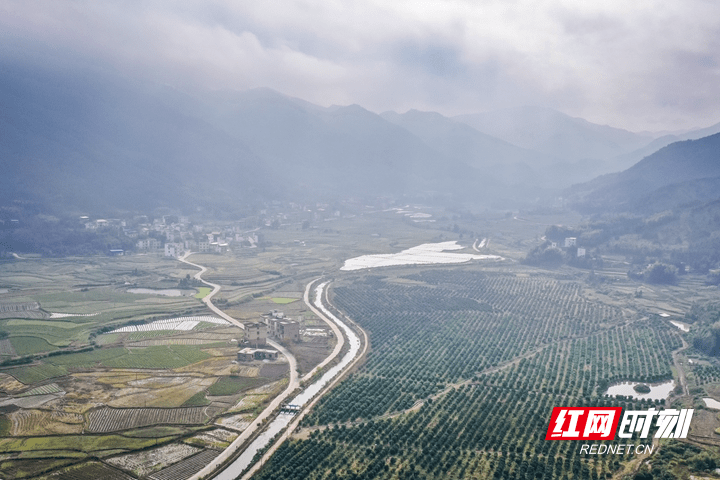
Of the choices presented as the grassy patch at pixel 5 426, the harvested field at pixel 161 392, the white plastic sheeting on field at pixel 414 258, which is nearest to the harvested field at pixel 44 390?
the grassy patch at pixel 5 426

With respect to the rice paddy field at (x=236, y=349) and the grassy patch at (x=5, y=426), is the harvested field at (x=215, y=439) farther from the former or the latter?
the grassy patch at (x=5, y=426)

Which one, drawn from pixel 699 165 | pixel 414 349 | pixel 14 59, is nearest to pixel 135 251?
pixel 414 349

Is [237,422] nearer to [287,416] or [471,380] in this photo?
[287,416]

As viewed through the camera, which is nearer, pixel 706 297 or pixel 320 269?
pixel 706 297

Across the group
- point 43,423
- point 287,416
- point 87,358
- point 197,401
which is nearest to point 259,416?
point 287,416

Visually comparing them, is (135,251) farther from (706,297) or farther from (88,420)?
(706,297)

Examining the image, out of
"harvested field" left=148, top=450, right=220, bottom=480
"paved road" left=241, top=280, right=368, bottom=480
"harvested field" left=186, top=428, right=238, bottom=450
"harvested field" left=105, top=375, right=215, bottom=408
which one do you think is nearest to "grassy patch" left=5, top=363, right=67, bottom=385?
"harvested field" left=105, top=375, right=215, bottom=408
